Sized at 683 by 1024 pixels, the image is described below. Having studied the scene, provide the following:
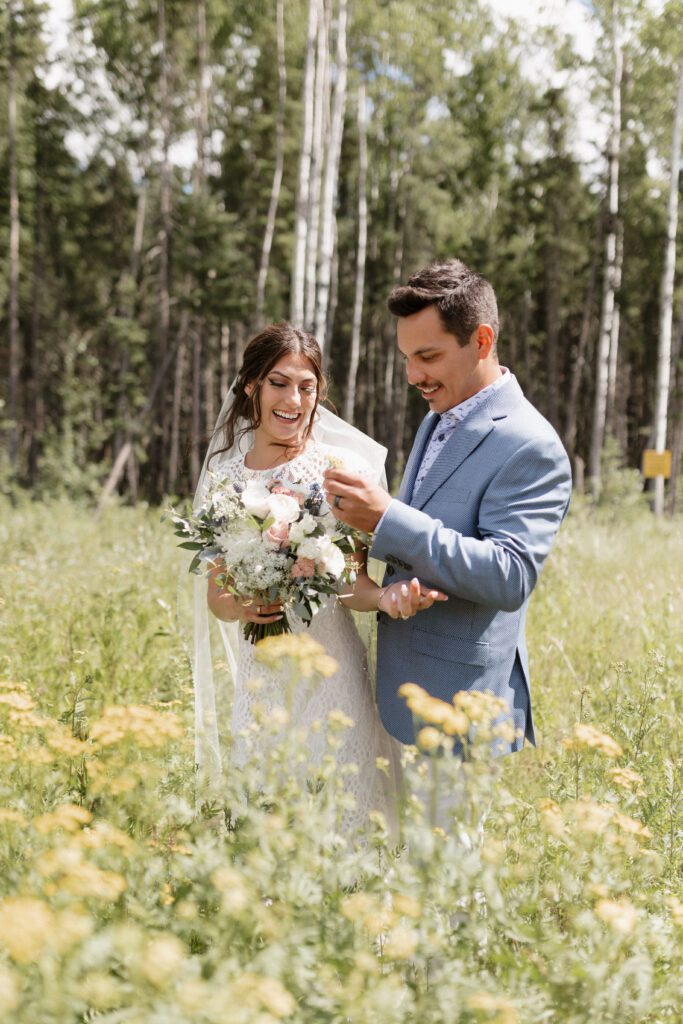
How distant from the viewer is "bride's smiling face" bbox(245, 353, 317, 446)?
291 cm

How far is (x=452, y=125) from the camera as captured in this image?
2177cm

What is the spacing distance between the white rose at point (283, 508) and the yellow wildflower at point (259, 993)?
1384 millimetres

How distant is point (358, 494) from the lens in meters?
2.15

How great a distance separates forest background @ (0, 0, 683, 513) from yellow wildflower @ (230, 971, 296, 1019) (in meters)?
12.2

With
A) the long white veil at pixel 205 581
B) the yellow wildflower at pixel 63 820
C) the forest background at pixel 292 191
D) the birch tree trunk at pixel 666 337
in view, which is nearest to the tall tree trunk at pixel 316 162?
the forest background at pixel 292 191

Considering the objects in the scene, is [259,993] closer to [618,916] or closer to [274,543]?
[618,916]

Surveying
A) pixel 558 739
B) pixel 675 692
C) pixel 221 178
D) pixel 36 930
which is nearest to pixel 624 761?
pixel 675 692

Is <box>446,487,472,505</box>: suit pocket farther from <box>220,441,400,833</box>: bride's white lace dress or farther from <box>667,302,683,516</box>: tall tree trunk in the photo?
<box>667,302,683,516</box>: tall tree trunk

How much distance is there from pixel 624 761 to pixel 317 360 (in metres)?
1.83

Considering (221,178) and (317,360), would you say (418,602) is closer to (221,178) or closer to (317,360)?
(317,360)

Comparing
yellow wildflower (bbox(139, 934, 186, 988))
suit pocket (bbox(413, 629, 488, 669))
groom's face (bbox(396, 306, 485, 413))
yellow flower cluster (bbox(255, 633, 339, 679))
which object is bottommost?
suit pocket (bbox(413, 629, 488, 669))

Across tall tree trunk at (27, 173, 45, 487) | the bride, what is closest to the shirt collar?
the bride

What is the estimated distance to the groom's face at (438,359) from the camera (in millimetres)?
2293

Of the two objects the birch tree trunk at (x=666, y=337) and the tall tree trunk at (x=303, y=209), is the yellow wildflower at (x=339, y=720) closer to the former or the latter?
the tall tree trunk at (x=303, y=209)
